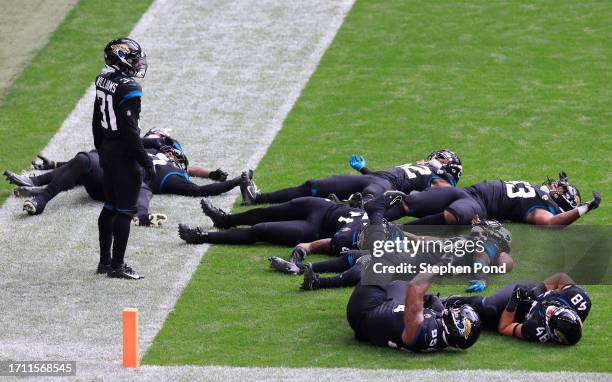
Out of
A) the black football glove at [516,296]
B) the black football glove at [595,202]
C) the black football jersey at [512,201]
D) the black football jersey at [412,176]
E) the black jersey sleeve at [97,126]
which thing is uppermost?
the black jersey sleeve at [97,126]

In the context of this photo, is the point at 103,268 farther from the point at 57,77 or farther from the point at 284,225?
the point at 57,77

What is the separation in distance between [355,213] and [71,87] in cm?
784

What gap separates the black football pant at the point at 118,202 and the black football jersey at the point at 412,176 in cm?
337

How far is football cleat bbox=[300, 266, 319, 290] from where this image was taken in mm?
12977

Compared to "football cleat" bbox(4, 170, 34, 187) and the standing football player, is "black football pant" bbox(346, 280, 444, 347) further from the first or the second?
"football cleat" bbox(4, 170, 34, 187)

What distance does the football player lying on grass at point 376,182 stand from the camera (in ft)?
50.4

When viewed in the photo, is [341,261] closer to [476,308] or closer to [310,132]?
[476,308]

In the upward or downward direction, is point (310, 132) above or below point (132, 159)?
below

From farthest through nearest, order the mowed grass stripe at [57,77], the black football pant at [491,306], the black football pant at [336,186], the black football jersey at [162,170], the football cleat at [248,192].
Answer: the mowed grass stripe at [57,77]
the black football jersey at [162,170]
the football cleat at [248,192]
the black football pant at [336,186]
the black football pant at [491,306]

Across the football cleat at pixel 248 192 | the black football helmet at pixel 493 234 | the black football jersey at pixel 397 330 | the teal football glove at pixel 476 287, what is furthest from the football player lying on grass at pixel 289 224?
the black football jersey at pixel 397 330

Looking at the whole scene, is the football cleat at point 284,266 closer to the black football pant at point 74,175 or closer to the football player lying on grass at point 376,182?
the football player lying on grass at point 376,182

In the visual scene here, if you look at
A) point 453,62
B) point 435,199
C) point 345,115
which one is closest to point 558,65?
point 453,62

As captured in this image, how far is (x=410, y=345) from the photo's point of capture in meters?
11.3

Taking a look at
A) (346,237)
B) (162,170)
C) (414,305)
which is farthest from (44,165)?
(414,305)
